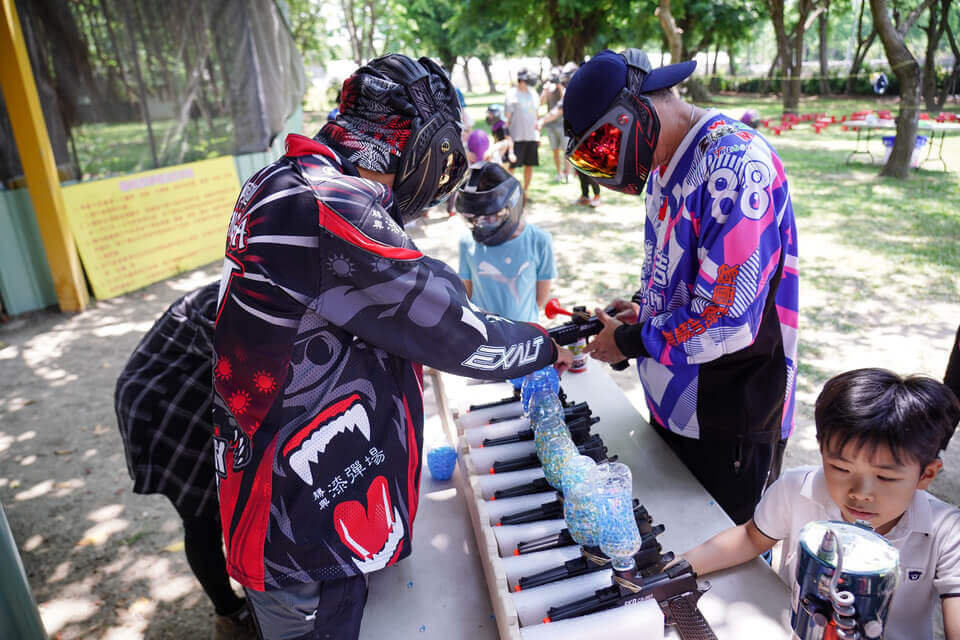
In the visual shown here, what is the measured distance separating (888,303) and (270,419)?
6356mm

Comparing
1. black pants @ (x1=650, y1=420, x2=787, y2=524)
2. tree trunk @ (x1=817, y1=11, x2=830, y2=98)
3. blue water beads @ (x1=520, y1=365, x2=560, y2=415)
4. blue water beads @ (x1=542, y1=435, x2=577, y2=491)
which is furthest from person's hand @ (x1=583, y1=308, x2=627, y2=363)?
tree trunk @ (x1=817, y1=11, x2=830, y2=98)

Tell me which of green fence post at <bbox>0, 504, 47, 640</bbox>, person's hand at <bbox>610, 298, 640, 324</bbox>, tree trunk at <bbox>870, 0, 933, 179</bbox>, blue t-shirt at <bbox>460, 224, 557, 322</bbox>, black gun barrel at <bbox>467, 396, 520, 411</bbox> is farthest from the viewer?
tree trunk at <bbox>870, 0, 933, 179</bbox>

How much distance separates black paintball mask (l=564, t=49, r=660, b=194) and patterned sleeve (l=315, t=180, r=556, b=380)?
70 cm

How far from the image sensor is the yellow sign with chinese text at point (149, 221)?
6980 mm

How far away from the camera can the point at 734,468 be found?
2.02m

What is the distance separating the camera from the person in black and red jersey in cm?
126

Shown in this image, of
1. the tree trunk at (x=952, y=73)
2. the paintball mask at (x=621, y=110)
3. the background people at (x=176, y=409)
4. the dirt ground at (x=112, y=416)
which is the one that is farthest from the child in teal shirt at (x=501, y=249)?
the tree trunk at (x=952, y=73)

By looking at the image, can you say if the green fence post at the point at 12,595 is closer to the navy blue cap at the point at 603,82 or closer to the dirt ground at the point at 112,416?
the dirt ground at the point at 112,416

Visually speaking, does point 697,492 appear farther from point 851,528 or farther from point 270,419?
point 270,419

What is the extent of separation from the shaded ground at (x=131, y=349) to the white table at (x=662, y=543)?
0.87 metres

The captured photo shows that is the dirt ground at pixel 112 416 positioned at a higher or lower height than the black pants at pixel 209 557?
lower

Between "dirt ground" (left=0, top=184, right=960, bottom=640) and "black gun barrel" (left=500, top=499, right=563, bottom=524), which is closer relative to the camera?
"black gun barrel" (left=500, top=499, right=563, bottom=524)

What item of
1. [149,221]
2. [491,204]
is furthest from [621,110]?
[149,221]

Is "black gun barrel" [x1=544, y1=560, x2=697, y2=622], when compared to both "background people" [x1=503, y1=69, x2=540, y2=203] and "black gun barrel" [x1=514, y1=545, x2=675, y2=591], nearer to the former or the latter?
"black gun barrel" [x1=514, y1=545, x2=675, y2=591]
